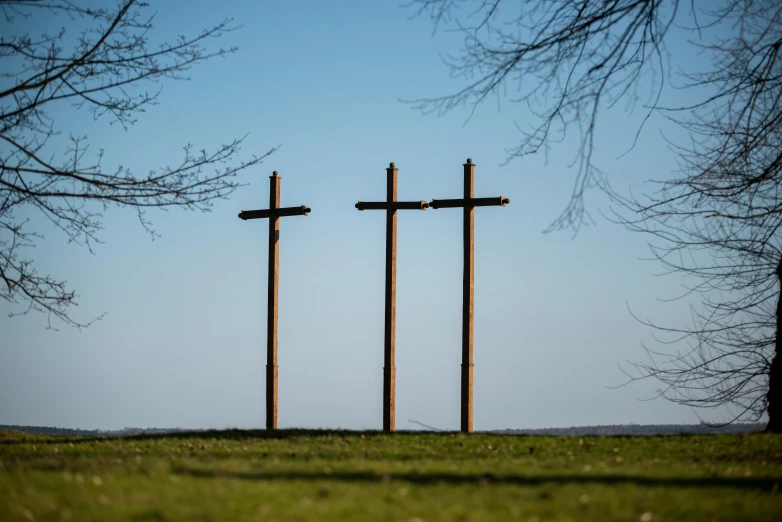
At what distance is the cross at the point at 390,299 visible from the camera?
16.1 metres

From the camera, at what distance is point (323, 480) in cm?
840

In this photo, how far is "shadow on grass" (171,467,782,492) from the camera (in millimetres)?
8445

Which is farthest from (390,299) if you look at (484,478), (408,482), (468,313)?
(408,482)

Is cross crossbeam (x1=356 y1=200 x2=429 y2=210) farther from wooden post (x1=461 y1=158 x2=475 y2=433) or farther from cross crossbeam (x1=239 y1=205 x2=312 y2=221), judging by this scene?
cross crossbeam (x1=239 y1=205 x2=312 y2=221)

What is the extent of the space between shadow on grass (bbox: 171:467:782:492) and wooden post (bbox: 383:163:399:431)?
23.2 feet

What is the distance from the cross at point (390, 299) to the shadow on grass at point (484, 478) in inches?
279

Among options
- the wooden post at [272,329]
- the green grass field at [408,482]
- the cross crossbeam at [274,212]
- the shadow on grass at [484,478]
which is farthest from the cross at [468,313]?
the shadow on grass at [484,478]

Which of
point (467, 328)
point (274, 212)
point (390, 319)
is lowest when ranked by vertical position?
point (467, 328)

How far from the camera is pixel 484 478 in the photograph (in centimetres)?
869

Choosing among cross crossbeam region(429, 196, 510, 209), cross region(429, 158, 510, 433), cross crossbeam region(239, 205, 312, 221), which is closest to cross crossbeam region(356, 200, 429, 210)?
cross crossbeam region(429, 196, 510, 209)

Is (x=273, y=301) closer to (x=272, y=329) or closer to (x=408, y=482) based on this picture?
(x=272, y=329)

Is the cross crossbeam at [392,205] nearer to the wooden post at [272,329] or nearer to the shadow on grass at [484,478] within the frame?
the wooden post at [272,329]

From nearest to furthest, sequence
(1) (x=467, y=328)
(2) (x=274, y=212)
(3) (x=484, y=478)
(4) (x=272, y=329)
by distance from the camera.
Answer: (3) (x=484, y=478) → (1) (x=467, y=328) → (4) (x=272, y=329) → (2) (x=274, y=212)

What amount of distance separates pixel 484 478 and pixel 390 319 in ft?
25.4
